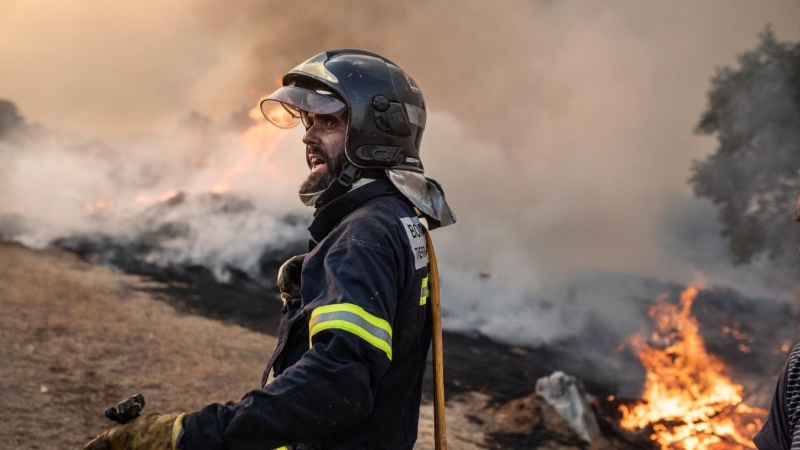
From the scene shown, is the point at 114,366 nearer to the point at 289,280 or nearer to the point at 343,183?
the point at 289,280

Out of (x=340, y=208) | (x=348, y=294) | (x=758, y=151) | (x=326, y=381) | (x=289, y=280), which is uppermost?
(x=758, y=151)

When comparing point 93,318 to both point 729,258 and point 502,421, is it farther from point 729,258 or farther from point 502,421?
point 729,258

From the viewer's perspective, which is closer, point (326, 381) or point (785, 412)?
point (326, 381)

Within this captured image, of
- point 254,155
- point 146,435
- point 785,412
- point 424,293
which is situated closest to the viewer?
point 146,435

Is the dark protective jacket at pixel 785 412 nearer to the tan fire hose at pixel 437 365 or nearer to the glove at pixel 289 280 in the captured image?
the tan fire hose at pixel 437 365

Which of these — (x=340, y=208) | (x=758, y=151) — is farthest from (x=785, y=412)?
(x=758, y=151)

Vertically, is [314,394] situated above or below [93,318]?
below

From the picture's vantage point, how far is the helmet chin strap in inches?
93.4

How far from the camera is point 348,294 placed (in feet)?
5.94

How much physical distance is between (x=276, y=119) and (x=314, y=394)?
1.90 metres

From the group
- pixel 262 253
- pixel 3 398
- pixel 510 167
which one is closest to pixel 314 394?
pixel 3 398

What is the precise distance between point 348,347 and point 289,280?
755 mm

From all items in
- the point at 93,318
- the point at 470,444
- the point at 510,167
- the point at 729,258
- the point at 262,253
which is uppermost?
the point at 510,167

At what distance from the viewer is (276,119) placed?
3.19 m
